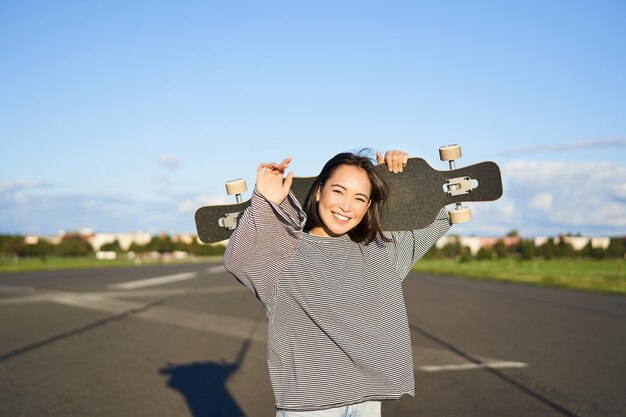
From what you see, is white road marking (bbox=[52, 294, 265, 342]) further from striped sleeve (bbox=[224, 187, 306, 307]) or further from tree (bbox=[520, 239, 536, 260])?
tree (bbox=[520, 239, 536, 260])

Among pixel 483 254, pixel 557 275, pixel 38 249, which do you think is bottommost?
pixel 483 254

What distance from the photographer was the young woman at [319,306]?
101 inches

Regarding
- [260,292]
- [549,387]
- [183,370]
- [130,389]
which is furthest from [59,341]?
[260,292]

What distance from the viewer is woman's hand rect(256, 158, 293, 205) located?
100 inches

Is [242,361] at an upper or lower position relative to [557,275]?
upper

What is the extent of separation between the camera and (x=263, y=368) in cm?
888

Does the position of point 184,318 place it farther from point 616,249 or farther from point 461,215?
point 616,249

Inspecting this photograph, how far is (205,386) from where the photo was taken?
7750 millimetres

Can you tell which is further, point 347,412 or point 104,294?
point 104,294

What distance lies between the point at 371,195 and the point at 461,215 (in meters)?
0.45

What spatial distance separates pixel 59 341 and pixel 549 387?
25.1 ft

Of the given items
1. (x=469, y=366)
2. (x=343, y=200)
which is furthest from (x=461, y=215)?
(x=469, y=366)

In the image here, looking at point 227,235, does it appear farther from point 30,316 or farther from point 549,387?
point 30,316

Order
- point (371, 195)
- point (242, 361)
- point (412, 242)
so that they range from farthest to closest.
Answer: point (242, 361)
point (412, 242)
point (371, 195)
